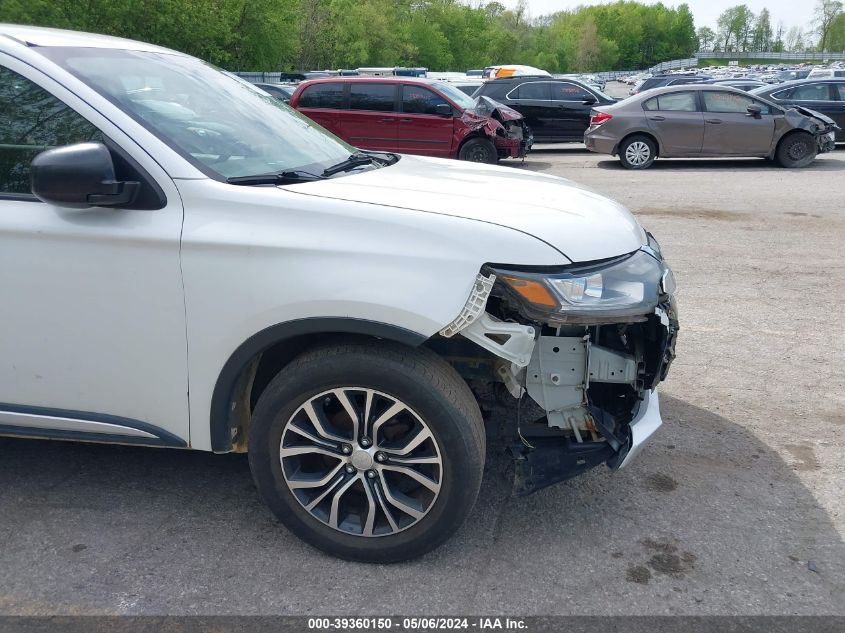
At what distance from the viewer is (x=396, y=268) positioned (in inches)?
105

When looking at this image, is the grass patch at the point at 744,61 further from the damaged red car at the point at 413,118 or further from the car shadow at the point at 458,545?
the car shadow at the point at 458,545

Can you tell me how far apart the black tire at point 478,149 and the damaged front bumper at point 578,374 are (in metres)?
12.1

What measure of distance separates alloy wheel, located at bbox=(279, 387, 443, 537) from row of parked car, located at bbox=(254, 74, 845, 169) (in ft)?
40.4

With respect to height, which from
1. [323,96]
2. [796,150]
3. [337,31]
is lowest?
[796,150]

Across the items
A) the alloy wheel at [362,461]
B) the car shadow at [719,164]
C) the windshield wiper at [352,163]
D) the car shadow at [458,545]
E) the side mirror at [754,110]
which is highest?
the side mirror at [754,110]

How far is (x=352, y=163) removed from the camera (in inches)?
142

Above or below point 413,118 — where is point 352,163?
below

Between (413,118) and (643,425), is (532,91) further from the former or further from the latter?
(643,425)

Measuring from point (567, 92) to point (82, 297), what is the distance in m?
17.2

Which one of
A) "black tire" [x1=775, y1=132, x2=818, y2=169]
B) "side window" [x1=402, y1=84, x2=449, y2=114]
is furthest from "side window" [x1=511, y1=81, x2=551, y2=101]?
"black tire" [x1=775, y1=132, x2=818, y2=169]

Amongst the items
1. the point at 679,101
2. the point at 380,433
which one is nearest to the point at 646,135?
the point at 679,101

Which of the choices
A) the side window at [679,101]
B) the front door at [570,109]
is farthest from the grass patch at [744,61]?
the side window at [679,101]

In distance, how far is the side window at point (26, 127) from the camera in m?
2.93

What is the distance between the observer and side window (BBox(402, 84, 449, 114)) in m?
15.0
